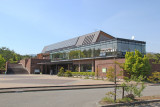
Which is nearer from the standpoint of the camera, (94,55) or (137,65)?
(137,65)

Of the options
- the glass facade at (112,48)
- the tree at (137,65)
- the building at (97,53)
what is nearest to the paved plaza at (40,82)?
the tree at (137,65)

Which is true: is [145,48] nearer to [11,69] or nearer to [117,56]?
[117,56]

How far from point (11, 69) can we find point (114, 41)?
36570 mm

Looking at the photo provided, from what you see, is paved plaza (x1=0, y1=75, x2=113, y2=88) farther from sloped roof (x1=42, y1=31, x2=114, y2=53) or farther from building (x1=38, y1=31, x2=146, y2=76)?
sloped roof (x1=42, y1=31, x2=114, y2=53)

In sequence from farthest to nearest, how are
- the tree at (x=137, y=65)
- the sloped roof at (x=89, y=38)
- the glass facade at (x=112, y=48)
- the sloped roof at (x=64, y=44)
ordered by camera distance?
the sloped roof at (x=64, y=44) < the sloped roof at (x=89, y=38) < the glass facade at (x=112, y=48) < the tree at (x=137, y=65)

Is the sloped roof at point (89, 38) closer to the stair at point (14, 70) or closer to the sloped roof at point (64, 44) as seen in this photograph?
the sloped roof at point (64, 44)

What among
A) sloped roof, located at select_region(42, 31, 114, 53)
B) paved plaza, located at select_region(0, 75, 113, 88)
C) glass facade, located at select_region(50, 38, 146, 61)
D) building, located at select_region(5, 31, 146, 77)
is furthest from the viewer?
sloped roof, located at select_region(42, 31, 114, 53)

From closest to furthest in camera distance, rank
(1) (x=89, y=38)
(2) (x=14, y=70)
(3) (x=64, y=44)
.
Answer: (1) (x=89, y=38)
(2) (x=14, y=70)
(3) (x=64, y=44)

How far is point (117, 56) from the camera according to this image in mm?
34219

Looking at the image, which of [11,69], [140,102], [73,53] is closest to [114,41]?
[73,53]

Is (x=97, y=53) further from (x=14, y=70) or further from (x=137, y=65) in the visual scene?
(x=14, y=70)

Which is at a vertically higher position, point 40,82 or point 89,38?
point 89,38

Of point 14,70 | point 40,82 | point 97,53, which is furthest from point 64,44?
point 40,82

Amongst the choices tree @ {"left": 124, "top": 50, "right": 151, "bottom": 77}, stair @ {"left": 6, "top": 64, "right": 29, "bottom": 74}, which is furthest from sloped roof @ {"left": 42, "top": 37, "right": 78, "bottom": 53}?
tree @ {"left": 124, "top": 50, "right": 151, "bottom": 77}
